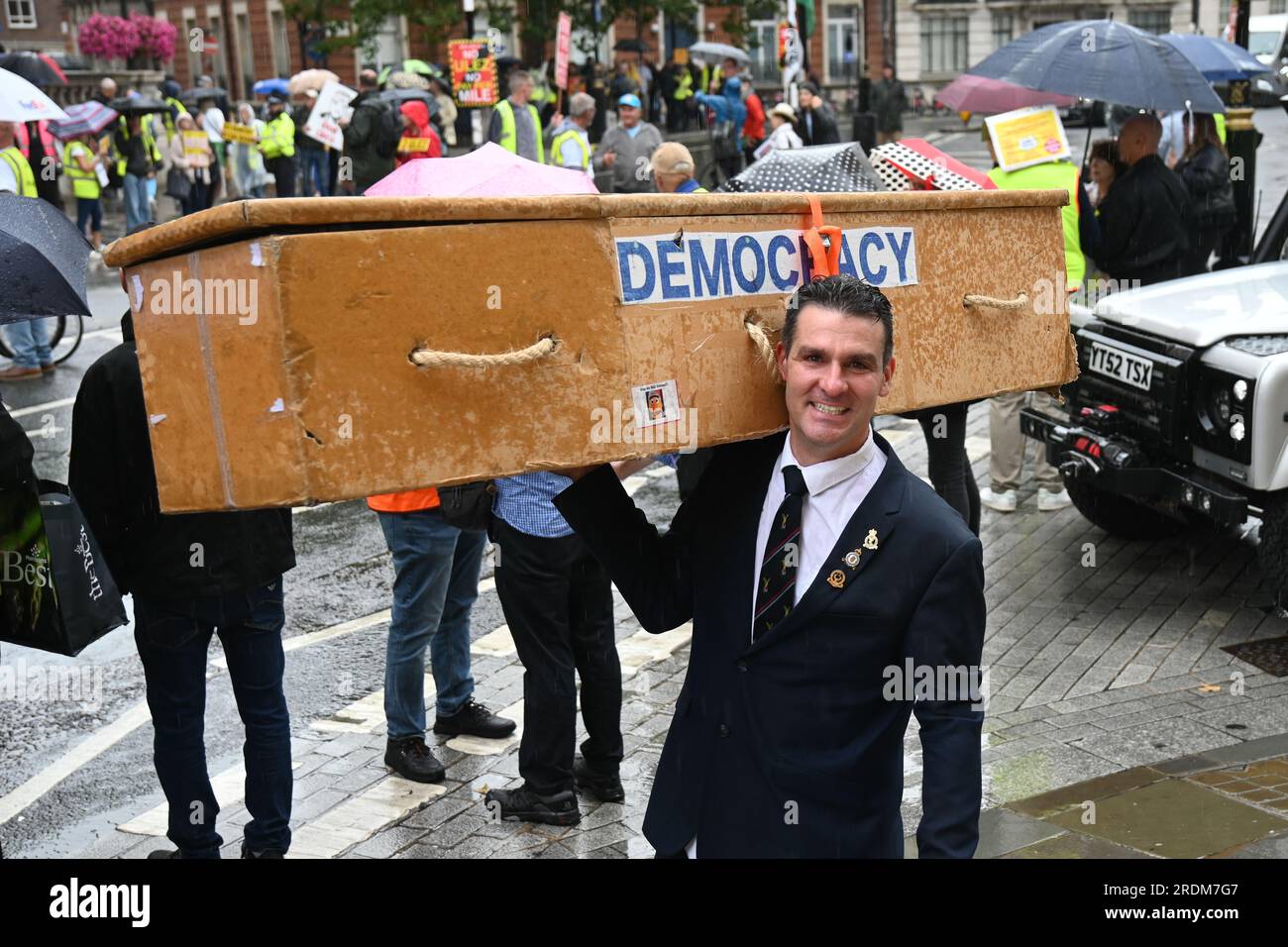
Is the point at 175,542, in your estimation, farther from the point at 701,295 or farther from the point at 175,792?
the point at 701,295

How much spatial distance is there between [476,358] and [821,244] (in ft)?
→ 2.86

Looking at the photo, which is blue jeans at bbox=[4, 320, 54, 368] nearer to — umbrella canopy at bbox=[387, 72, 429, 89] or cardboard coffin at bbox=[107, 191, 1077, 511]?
umbrella canopy at bbox=[387, 72, 429, 89]

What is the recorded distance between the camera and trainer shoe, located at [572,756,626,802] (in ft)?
18.4

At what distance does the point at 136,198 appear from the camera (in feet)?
72.9

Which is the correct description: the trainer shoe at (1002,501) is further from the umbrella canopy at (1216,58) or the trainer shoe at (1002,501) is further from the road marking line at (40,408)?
the road marking line at (40,408)

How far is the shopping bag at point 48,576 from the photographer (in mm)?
4031

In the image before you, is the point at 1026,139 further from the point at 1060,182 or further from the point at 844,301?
the point at 844,301

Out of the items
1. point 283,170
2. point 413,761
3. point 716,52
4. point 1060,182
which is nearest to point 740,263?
point 413,761

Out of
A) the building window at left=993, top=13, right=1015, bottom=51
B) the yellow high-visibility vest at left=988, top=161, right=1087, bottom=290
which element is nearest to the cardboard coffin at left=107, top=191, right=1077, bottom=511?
the yellow high-visibility vest at left=988, top=161, right=1087, bottom=290

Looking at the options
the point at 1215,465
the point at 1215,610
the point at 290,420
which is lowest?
the point at 1215,610
